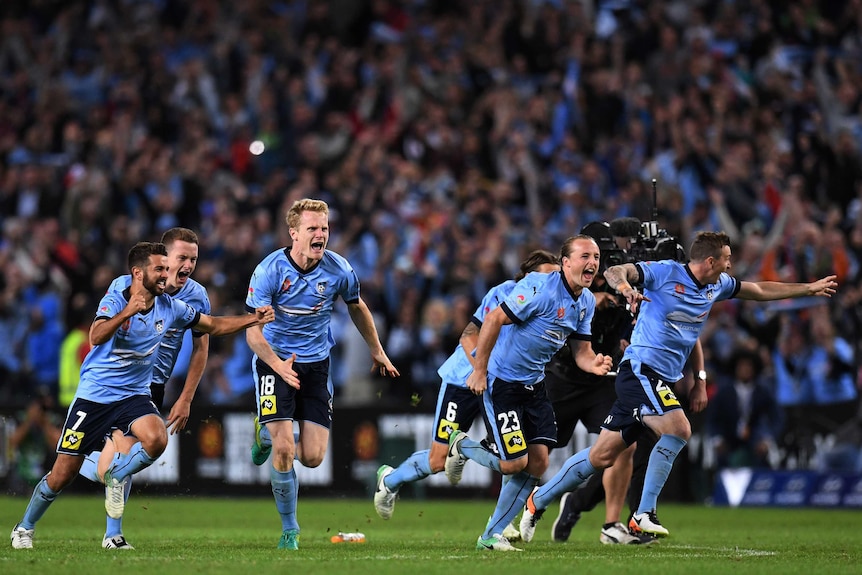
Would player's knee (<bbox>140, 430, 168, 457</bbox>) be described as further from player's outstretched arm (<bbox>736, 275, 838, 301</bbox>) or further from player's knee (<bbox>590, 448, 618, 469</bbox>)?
player's outstretched arm (<bbox>736, 275, 838, 301</bbox>)

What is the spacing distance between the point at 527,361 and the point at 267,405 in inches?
82.3

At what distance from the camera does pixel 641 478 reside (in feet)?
42.5

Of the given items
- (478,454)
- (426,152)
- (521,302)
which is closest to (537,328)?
(521,302)

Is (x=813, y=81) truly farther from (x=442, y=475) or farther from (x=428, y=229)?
(x=442, y=475)

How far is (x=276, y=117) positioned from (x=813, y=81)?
350 inches

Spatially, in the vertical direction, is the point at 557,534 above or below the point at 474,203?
below

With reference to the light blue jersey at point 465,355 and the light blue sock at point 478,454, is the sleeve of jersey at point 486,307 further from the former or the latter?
the light blue sock at point 478,454

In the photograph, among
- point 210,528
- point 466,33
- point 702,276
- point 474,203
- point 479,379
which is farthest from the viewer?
point 466,33

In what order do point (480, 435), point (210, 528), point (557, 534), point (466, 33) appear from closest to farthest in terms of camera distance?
point (557, 534) < point (210, 528) < point (480, 435) < point (466, 33)

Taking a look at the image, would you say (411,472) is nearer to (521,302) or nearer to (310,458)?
(310,458)

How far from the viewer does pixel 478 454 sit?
39.1ft

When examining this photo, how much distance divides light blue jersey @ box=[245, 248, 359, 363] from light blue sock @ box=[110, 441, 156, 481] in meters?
1.32

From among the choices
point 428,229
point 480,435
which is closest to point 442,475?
point 480,435

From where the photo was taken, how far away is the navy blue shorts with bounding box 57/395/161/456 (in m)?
10.8
